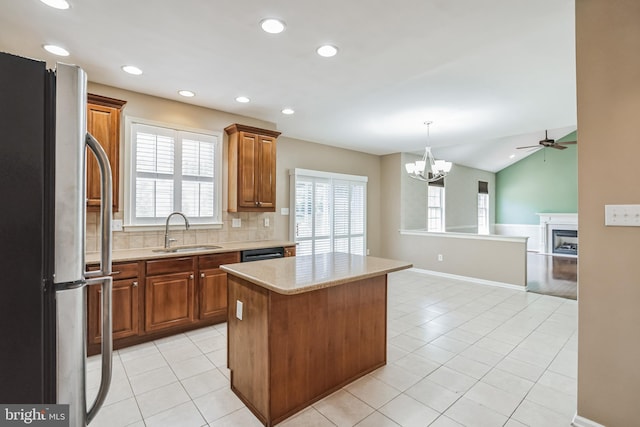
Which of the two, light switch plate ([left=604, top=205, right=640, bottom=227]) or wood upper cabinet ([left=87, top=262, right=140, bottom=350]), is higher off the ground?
light switch plate ([left=604, top=205, right=640, bottom=227])

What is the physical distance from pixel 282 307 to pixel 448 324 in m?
2.51

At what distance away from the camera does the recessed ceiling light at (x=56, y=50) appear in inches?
97.5

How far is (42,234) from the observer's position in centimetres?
83

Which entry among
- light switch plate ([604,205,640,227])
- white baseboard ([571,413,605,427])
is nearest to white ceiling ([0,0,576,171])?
light switch plate ([604,205,640,227])

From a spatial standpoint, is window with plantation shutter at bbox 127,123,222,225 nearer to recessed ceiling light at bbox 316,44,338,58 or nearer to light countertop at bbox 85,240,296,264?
light countertop at bbox 85,240,296,264

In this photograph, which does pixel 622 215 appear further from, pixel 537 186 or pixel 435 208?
pixel 537 186

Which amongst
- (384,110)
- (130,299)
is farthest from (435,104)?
(130,299)

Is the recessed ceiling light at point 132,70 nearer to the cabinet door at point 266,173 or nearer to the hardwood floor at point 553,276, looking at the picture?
the cabinet door at point 266,173

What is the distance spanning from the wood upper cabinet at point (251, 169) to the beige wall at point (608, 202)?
331 cm

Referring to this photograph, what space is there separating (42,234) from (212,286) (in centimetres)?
274

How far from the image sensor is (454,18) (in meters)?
2.06

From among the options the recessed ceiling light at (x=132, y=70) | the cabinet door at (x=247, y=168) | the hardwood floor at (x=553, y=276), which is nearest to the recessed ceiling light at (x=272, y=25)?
the recessed ceiling light at (x=132, y=70)

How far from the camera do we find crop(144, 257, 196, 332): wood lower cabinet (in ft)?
9.91

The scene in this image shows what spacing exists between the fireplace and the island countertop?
31.2ft
